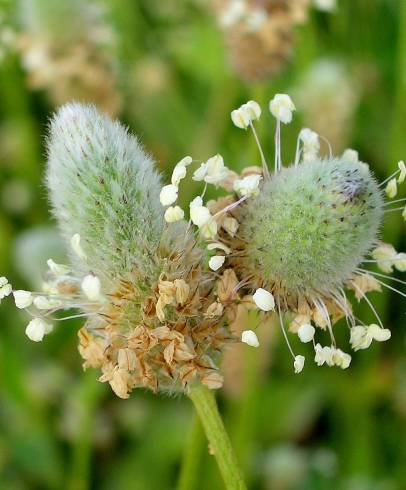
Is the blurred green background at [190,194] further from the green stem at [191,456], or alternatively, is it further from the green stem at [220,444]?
the green stem at [220,444]

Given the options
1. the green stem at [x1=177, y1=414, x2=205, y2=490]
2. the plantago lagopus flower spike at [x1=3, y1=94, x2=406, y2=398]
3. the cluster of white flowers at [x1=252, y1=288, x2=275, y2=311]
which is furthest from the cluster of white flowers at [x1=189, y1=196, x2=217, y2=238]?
the green stem at [x1=177, y1=414, x2=205, y2=490]

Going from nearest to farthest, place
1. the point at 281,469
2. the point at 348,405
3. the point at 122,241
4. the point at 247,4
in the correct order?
1. the point at 122,241
2. the point at 247,4
3. the point at 281,469
4. the point at 348,405

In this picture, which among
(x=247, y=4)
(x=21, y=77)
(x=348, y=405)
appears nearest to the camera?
(x=247, y=4)

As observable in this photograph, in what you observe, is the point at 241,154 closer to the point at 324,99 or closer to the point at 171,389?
the point at 324,99

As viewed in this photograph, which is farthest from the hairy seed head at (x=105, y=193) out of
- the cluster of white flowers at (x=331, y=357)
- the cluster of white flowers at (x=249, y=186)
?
the cluster of white flowers at (x=331, y=357)

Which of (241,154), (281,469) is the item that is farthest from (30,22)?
(281,469)

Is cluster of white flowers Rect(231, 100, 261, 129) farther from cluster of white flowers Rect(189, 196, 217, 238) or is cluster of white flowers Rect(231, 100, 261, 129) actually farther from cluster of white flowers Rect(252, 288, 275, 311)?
cluster of white flowers Rect(252, 288, 275, 311)

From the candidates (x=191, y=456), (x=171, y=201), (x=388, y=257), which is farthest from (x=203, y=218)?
(x=191, y=456)
